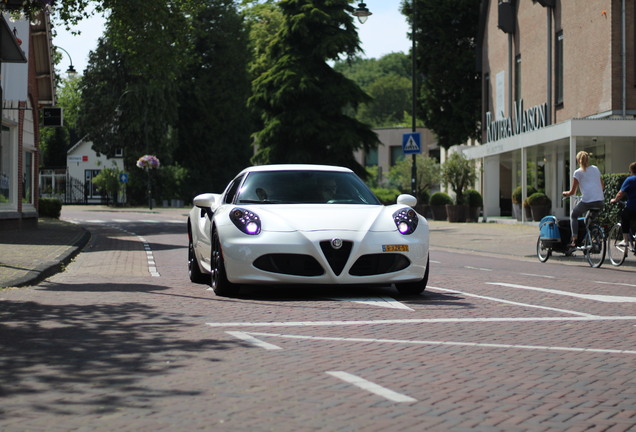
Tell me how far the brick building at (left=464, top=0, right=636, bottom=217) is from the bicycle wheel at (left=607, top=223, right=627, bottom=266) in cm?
1251

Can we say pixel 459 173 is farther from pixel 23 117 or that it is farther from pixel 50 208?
pixel 23 117

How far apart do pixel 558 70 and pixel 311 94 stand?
57.0 feet

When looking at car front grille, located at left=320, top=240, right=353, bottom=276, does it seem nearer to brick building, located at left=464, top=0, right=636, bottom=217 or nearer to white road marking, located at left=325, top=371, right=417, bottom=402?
white road marking, located at left=325, top=371, right=417, bottom=402

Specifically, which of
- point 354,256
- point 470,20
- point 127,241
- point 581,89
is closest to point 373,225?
point 354,256

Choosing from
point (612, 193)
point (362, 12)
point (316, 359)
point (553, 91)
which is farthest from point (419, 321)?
point (553, 91)

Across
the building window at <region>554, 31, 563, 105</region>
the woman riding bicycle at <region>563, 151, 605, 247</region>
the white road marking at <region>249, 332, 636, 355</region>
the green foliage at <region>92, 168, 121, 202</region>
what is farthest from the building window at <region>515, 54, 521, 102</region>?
the green foliage at <region>92, 168, 121, 202</region>

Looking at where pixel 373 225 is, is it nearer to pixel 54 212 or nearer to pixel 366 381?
pixel 366 381

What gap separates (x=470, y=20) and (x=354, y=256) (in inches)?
1699

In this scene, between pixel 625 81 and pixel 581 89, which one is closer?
pixel 625 81

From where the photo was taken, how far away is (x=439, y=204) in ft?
135

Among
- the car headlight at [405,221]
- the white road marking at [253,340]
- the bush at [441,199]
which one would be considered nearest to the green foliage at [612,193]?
the car headlight at [405,221]

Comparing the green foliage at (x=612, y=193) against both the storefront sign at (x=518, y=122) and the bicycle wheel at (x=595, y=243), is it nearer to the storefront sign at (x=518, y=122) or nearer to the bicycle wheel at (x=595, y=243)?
the bicycle wheel at (x=595, y=243)

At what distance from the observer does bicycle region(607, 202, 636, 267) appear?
16.2 m

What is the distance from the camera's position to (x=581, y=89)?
32875 mm
